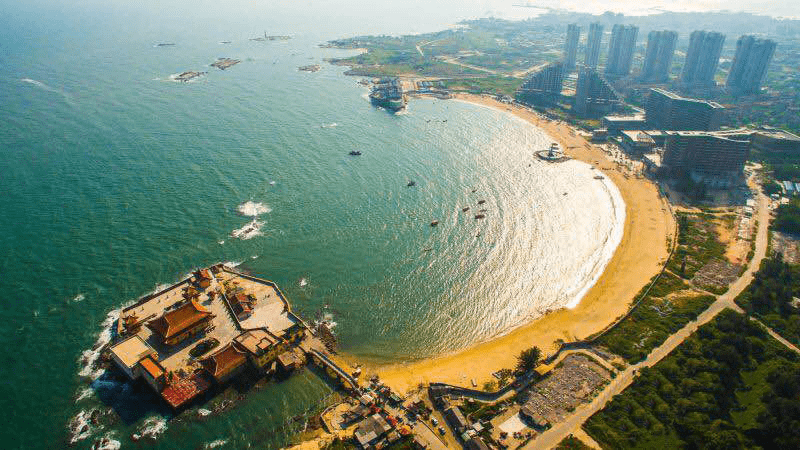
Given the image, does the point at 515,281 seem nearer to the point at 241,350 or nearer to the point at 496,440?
the point at 496,440

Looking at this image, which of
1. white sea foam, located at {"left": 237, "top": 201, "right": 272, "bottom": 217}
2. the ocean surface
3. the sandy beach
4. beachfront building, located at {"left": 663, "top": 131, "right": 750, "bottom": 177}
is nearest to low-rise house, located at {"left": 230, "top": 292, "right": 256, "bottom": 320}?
the ocean surface

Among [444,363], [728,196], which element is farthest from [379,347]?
[728,196]

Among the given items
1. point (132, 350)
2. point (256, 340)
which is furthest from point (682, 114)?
point (132, 350)

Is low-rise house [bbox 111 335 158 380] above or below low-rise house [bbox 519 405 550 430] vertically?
above

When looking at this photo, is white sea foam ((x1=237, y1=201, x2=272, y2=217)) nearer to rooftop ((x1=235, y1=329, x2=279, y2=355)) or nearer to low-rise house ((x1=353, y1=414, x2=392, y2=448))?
rooftop ((x1=235, y1=329, x2=279, y2=355))

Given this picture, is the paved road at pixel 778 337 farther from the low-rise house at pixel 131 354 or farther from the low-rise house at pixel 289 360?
the low-rise house at pixel 131 354

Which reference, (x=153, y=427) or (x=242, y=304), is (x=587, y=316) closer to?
(x=242, y=304)

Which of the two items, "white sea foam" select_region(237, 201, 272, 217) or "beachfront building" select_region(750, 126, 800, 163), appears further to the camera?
"beachfront building" select_region(750, 126, 800, 163)
